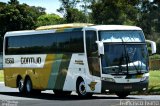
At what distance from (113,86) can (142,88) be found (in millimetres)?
1360

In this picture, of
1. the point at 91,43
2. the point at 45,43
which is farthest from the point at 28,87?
the point at 91,43

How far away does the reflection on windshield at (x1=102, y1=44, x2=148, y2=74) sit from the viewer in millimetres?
23250

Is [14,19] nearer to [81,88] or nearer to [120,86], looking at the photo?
[81,88]

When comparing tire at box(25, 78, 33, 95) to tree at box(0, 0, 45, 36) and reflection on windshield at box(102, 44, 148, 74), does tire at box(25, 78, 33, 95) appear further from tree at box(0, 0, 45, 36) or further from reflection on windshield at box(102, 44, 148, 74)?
tree at box(0, 0, 45, 36)

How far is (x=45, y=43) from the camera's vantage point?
27266 mm

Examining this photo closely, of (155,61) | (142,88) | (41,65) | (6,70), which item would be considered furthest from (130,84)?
(155,61)

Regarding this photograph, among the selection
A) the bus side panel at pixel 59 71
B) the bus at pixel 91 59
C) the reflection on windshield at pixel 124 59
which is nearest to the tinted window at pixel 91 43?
the bus at pixel 91 59

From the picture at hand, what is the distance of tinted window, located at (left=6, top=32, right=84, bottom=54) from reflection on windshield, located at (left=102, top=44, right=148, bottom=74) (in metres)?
1.45

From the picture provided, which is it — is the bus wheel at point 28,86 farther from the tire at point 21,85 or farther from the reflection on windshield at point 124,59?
the reflection on windshield at point 124,59

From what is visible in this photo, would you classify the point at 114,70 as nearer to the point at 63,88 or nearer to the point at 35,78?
the point at 63,88

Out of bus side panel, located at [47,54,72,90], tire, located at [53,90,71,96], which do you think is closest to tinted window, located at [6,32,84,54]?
bus side panel, located at [47,54,72,90]

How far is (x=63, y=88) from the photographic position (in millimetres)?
26047

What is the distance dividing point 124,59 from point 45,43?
17.3 feet

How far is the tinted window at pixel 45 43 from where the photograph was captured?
981 inches
